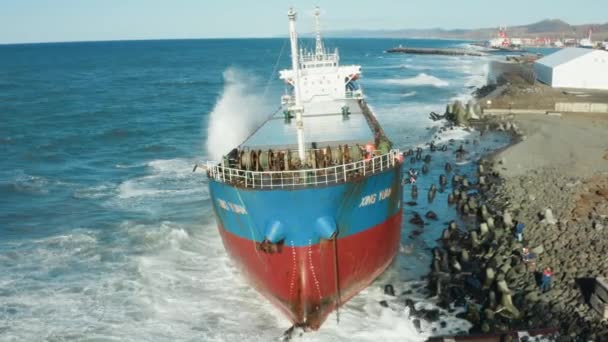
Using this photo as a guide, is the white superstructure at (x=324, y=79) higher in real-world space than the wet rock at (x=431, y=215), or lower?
A: higher

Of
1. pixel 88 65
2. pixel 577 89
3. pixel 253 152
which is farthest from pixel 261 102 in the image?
pixel 88 65

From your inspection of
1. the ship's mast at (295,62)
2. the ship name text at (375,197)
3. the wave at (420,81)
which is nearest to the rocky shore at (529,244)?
the ship name text at (375,197)

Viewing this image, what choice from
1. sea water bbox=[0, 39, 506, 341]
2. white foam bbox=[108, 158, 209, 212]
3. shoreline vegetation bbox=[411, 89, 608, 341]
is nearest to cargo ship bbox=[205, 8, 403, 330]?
sea water bbox=[0, 39, 506, 341]

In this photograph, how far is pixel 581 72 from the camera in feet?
210

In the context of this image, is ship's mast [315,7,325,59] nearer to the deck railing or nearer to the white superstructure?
the white superstructure

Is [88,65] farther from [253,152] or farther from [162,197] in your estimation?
[253,152]

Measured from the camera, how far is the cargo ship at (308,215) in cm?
1698

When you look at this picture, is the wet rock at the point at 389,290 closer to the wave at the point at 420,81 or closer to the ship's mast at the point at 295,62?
the ship's mast at the point at 295,62

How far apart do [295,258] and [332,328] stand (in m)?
2.86

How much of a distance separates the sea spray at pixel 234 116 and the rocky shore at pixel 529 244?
24.4 metres

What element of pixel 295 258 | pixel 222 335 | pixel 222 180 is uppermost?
pixel 222 180

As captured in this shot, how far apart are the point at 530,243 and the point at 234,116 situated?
160ft

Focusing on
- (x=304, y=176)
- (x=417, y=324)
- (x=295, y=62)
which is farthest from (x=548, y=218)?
(x=295, y=62)

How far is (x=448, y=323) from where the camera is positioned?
1775 centimetres
